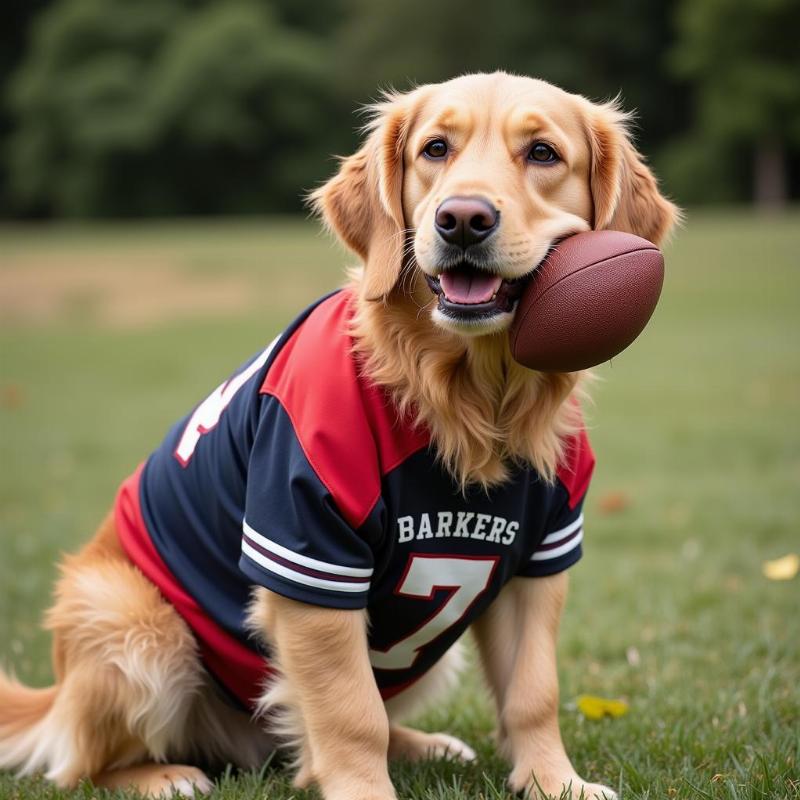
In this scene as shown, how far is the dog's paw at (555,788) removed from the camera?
10.6 feet

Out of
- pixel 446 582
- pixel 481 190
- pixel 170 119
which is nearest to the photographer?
pixel 481 190

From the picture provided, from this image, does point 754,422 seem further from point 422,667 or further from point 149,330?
point 149,330

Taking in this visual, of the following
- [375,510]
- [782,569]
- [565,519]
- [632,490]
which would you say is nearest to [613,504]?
[632,490]

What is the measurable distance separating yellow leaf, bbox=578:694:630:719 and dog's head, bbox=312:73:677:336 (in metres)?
1.61

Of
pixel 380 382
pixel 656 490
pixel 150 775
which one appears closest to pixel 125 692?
pixel 150 775

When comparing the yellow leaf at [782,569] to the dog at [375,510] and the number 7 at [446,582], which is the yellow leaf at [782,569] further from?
the number 7 at [446,582]

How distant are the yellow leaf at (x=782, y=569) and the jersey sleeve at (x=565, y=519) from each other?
229 cm

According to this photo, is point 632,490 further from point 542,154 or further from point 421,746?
point 542,154

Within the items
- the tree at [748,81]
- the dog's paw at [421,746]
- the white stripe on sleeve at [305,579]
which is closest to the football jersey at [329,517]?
the white stripe on sleeve at [305,579]

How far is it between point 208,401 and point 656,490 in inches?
208

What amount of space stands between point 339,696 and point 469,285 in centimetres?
124

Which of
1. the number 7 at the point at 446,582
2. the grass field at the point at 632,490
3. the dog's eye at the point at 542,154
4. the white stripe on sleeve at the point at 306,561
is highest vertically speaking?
the dog's eye at the point at 542,154

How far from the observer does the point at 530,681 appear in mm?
3404

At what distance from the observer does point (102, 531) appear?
390 cm
